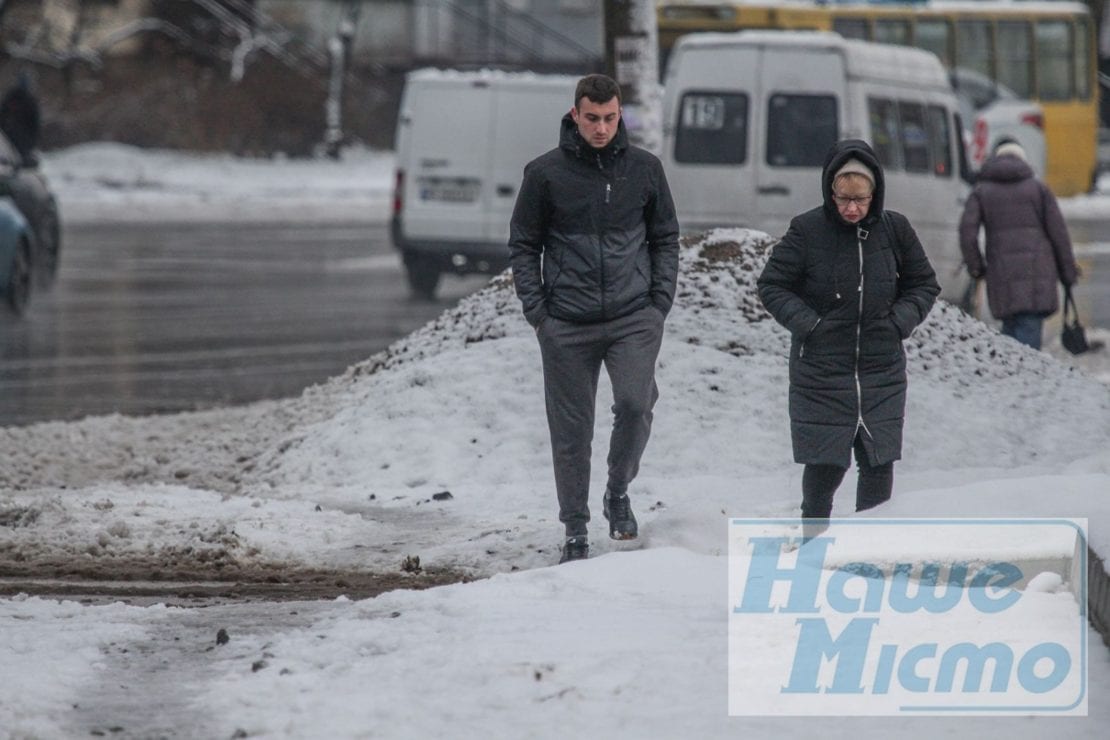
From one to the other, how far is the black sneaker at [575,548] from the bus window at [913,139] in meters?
11.3

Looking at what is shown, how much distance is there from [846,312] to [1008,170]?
17.4 feet

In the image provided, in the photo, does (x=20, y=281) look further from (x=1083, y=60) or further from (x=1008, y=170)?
(x=1083, y=60)

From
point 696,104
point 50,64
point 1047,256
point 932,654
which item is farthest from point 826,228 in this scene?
point 50,64

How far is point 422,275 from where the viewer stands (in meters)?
21.0

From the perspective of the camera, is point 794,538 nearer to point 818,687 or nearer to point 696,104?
point 818,687

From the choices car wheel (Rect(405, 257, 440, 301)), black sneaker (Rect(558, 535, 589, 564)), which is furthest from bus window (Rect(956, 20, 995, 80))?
black sneaker (Rect(558, 535, 589, 564))

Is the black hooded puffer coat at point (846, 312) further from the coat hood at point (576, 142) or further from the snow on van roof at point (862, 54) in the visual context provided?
the snow on van roof at point (862, 54)

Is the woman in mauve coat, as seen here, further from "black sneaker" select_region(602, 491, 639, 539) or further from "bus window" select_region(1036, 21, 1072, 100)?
"bus window" select_region(1036, 21, 1072, 100)

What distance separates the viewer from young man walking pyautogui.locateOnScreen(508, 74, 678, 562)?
24.8 ft

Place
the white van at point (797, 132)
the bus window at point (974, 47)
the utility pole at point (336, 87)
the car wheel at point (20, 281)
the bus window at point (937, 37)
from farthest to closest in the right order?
the utility pole at point (336, 87)
the bus window at point (974, 47)
the bus window at point (937, 37)
the white van at point (797, 132)
the car wheel at point (20, 281)

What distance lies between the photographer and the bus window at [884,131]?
1844 centimetres

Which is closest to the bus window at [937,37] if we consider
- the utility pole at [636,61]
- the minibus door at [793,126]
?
the minibus door at [793,126]

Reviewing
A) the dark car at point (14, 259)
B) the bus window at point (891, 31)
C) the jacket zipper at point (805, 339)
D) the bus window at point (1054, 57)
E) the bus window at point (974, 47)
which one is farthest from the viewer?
the bus window at point (1054, 57)

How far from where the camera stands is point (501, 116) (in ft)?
67.9
